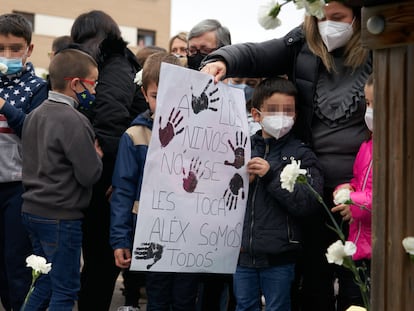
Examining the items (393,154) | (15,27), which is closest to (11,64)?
(15,27)

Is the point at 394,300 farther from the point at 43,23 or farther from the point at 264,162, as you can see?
the point at 43,23

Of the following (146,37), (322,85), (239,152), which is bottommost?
(239,152)

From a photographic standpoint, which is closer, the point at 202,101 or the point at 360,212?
the point at 360,212

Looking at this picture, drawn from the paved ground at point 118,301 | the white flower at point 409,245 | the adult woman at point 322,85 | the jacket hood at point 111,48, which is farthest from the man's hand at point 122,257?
the white flower at point 409,245

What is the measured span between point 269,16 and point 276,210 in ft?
5.98

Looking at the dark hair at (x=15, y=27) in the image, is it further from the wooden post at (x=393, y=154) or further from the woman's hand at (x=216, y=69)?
the wooden post at (x=393, y=154)

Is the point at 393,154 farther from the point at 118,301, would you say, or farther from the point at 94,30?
the point at 118,301

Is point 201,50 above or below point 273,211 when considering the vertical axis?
above

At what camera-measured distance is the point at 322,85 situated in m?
3.46

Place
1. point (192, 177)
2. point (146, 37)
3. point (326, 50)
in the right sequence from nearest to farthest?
point (192, 177), point (326, 50), point (146, 37)

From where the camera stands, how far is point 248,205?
3.72 metres

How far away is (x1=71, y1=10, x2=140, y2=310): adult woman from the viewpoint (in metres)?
4.30

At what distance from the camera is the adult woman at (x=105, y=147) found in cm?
430

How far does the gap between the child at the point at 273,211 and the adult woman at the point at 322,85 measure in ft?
0.26
